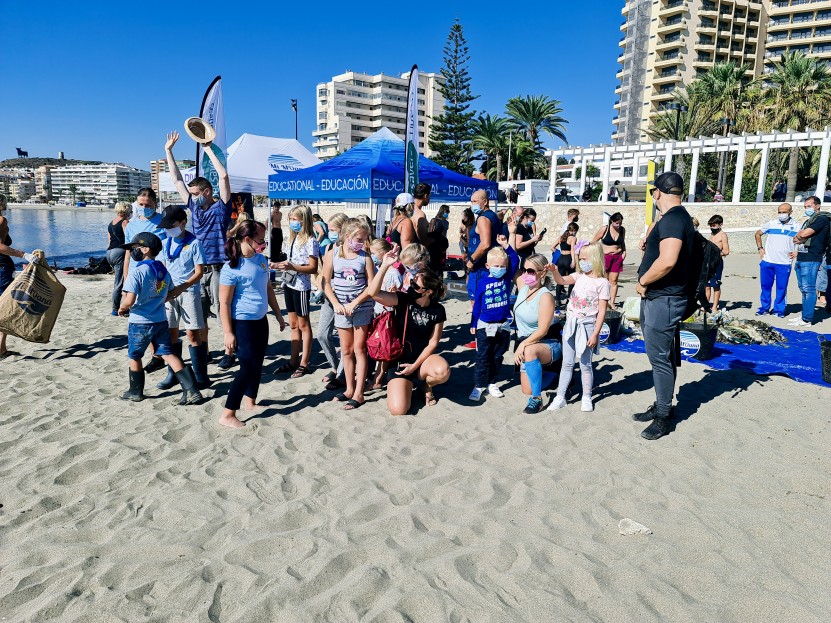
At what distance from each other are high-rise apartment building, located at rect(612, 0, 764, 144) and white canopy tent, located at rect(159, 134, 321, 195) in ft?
189

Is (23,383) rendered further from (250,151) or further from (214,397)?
(250,151)

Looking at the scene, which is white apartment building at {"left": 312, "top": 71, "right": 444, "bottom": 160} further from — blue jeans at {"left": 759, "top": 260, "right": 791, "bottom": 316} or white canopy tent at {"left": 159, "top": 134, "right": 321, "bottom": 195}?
blue jeans at {"left": 759, "top": 260, "right": 791, "bottom": 316}

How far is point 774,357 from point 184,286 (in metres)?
6.43

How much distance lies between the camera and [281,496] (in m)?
3.28

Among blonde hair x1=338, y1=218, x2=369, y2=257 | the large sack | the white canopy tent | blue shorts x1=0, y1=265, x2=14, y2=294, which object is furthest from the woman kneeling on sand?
the white canopy tent

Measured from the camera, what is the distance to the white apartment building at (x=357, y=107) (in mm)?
102500

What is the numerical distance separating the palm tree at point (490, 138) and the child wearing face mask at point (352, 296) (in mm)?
45104

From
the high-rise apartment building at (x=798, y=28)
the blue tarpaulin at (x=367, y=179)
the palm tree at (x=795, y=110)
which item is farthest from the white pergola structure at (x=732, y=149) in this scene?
the high-rise apartment building at (x=798, y=28)

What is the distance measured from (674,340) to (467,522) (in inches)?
88.5

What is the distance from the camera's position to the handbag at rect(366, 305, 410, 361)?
4.58 m

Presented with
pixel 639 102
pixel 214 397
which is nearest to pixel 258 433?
pixel 214 397

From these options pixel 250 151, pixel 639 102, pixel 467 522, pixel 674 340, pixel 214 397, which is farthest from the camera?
pixel 639 102

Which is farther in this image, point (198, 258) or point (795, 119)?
point (795, 119)

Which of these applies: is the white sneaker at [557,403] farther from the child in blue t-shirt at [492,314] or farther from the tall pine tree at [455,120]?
the tall pine tree at [455,120]
